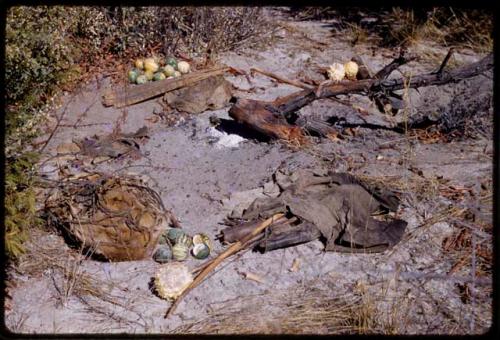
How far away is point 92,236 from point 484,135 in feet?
10.8

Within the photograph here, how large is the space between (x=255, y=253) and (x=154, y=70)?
2.78 meters

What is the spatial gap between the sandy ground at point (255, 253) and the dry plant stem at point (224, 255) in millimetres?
41

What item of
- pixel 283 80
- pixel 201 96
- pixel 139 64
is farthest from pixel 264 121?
pixel 139 64

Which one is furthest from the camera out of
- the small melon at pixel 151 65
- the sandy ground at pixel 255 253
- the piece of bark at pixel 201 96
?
the small melon at pixel 151 65

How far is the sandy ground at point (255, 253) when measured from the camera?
3.10m

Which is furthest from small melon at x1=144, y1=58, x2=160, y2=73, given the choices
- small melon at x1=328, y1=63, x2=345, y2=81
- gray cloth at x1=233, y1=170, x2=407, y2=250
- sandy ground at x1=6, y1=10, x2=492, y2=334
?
gray cloth at x1=233, y1=170, x2=407, y2=250

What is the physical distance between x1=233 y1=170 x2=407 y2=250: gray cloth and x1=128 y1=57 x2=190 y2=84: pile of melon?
2189 millimetres

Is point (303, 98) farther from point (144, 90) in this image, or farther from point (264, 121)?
point (144, 90)

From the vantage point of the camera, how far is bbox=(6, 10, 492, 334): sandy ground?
3.10 metres

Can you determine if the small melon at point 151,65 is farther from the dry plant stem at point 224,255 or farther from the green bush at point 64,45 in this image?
the dry plant stem at point 224,255

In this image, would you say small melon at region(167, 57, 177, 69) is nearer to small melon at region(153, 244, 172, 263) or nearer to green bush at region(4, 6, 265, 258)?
green bush at region(4, 6, 265, 258)

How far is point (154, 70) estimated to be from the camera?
5641mm

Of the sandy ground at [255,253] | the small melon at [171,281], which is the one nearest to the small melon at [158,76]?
the sandy ground at [255,253]
